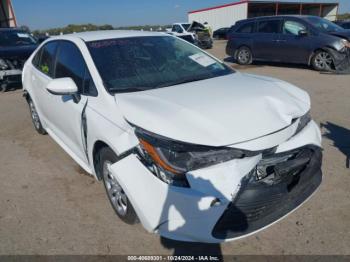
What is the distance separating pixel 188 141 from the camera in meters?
2.23

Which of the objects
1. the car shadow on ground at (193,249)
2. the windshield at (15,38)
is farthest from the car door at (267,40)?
the car shadow on ground at (193,249)

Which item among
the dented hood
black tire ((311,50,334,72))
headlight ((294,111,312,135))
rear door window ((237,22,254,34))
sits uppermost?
the dented hood

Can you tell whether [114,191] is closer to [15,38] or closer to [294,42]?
[294,42]

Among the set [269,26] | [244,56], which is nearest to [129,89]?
[269,26]

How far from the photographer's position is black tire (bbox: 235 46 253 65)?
1197cm

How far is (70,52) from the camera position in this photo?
3.65 meters

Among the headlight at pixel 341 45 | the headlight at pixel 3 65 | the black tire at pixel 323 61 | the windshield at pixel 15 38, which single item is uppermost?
the windshield at pixel 15 38

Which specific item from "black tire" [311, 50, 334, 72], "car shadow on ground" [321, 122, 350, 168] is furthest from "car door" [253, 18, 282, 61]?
"car shadow on ground" [321, 122, 350, 168]

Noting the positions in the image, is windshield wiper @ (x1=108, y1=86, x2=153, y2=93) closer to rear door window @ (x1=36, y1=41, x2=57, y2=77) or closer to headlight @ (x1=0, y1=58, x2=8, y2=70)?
rear door window @ (x1=36, y1=41, x2=57, y2=77)

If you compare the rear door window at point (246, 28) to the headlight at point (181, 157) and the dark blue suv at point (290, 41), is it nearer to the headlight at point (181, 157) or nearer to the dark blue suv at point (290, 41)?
the dark blue suv at point (290, 41)

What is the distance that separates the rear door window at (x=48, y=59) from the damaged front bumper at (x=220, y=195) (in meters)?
2.27

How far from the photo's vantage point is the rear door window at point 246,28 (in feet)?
38.7

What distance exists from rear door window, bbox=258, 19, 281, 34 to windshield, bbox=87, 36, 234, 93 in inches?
317

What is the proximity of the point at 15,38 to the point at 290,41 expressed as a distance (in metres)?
8.78
